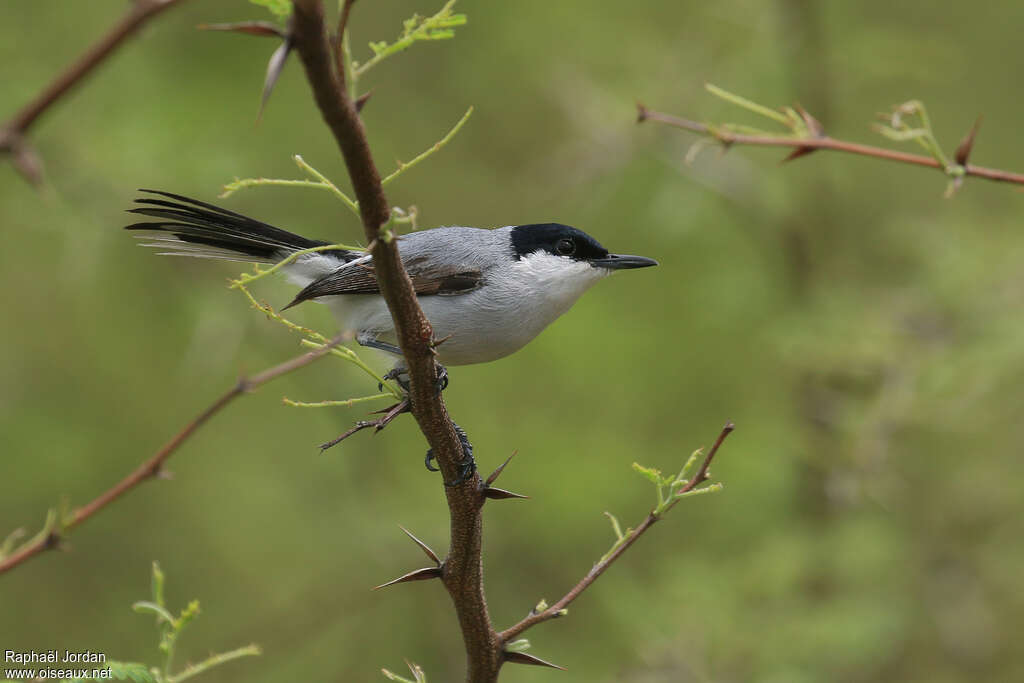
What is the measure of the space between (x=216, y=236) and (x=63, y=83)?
7.74 feet

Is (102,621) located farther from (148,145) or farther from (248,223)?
(248,223)

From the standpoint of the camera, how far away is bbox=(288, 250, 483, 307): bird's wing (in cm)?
344

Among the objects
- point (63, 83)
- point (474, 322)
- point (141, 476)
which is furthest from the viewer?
point (474, 322)

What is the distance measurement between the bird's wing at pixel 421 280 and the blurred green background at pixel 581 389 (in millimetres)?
1376

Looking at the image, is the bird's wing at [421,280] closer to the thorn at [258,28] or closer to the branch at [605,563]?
the branch at [605,563]

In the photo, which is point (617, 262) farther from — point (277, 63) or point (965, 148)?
point (277, 63)

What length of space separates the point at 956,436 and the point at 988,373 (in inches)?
30.0

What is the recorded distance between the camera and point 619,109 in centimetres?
518

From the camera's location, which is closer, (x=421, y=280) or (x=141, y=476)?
(x=141, y=476)

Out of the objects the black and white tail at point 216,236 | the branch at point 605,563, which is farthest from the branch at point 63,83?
the black and white tail at point 216,236

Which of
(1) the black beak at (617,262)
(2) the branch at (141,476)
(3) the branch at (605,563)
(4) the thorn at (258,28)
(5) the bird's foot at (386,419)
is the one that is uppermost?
(4) the thorn at (258,28)

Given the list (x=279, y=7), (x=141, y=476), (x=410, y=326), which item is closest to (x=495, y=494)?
(x=410, y=326)

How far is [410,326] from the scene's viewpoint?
1.68 meters

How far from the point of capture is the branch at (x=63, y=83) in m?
0.89
